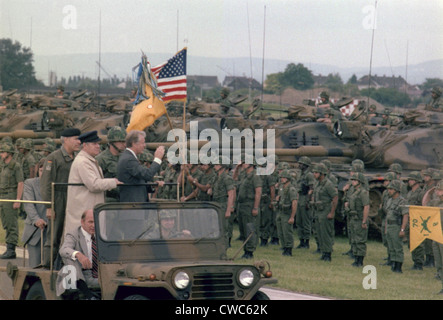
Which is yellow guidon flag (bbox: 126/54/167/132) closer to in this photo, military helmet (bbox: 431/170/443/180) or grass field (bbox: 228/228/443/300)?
grass field (bbox: 228/228/443/300)

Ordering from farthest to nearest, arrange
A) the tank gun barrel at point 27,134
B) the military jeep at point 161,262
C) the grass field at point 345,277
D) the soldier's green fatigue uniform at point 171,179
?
1. the tank gun barrel at point 27,134
2. the soldier's green fatigue uniform at point 171,179
3. the grass field at point 345,277
4. the military jeep at point 161,262

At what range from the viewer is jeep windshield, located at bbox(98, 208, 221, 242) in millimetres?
8750

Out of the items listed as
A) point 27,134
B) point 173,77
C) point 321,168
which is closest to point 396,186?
point 321,168

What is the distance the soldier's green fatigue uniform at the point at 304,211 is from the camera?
1881cm

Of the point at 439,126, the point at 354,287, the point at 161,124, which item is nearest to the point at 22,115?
the point at 161,124

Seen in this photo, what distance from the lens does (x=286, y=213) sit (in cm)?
1786

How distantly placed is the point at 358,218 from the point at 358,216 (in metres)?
0.04

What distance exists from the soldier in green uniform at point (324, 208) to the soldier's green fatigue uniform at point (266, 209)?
6.20 ft

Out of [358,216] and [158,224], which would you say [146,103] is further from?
[358,216]

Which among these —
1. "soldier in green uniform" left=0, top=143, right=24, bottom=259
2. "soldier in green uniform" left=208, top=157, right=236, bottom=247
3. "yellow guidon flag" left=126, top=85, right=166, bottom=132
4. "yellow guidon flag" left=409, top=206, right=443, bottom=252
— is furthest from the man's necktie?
"soldier in green uniform" left=208, top=157, right=236, bottom=247

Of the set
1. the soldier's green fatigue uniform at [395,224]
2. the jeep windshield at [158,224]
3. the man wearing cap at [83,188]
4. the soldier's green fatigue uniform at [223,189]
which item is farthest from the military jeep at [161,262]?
the soldier's green fatigue uniform at [223,189]

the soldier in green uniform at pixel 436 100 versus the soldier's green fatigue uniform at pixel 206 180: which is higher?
the soldier in green uniform at pixel 436 100

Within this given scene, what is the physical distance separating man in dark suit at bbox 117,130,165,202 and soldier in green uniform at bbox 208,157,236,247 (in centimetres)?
795

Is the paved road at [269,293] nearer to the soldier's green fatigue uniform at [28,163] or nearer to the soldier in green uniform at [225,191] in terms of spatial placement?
the soldier in green uniform at [225,191]
